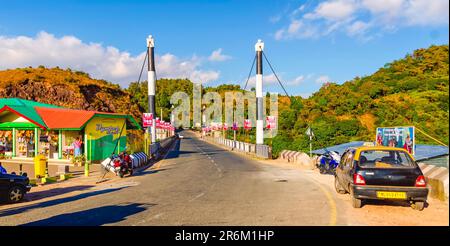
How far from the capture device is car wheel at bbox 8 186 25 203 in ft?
38.1

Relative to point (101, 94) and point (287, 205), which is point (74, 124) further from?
point (101, 94)

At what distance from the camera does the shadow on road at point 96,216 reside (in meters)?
8.45

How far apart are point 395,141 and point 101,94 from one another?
62.5 m

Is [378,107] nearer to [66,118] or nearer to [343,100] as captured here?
[343,100]

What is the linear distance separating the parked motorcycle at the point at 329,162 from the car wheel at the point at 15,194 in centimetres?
1406

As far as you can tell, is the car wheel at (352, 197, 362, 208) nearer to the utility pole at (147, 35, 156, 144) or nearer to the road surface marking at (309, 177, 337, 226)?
the road surface marking at (309, 177, 337, 226)

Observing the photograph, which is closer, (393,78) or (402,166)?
(402,166)

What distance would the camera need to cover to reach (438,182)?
1129cm

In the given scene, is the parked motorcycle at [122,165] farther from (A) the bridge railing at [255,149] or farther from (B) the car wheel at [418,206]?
(A) the bridge railing at [255,149]

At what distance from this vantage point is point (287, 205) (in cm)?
1036

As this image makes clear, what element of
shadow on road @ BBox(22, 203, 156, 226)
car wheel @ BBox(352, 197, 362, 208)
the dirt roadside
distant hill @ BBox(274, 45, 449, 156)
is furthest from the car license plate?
distant hill @ BBox(274, 45, 449, 156)

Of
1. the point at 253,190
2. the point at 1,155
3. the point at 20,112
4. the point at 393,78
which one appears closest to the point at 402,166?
the point at 253,190

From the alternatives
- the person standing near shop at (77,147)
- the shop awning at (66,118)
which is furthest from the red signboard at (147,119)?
the person standing near shop at (77,147)

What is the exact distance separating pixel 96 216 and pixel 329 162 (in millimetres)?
13693
